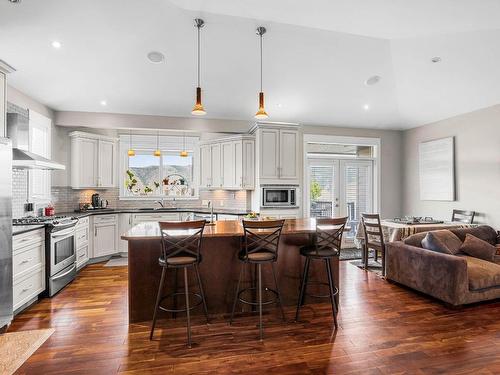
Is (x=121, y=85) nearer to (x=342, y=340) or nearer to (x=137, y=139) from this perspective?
(x=137, y=139)

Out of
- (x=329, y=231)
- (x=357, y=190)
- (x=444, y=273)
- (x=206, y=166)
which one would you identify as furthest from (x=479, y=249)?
(x=206, y=166)

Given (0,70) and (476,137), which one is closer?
(0,70)

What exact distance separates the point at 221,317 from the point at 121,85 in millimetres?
3873

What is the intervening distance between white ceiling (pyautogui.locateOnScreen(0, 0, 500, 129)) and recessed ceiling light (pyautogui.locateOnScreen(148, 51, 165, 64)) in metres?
0.09

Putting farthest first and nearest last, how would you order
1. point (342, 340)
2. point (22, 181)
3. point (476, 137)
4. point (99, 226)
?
1. point (99, 226)
2. point (476, 137)
3. point (22, 181)
4. point (342, 340)

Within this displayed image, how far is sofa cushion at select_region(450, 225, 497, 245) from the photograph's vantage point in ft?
14.2

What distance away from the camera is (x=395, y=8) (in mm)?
3430

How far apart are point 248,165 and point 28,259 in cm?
381

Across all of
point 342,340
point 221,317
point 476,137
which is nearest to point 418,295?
point 342,340

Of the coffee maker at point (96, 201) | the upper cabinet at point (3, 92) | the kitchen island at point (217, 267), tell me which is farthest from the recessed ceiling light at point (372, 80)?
the coffee maker at point (96, 201)

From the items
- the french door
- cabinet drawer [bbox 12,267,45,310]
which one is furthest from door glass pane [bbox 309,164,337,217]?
cabinet drawer [bbox 12,267,45,310]

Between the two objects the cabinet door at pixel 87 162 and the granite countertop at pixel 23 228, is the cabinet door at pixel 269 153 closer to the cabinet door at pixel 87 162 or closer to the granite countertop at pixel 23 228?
the cabinet door at pixel 87 162

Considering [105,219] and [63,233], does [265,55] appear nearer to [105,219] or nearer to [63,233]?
[63,233]

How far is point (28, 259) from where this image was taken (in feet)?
11.4
